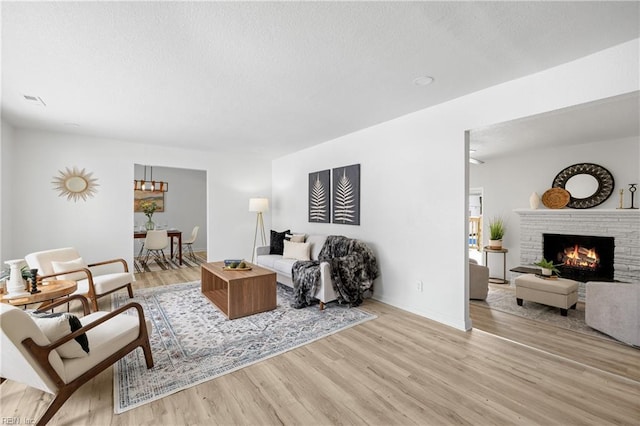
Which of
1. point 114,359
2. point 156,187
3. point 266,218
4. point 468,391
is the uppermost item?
point 156,187

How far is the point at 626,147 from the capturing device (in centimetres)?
431

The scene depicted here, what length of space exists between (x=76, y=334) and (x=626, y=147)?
6893mm

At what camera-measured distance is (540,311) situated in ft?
12.1

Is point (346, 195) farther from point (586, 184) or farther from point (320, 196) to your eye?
point (586, 184)

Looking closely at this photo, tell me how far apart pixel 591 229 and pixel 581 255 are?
1.56 ft

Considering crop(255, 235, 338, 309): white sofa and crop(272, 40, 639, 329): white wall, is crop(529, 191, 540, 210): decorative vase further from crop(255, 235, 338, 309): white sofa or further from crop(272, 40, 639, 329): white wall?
crop(255, 235, 338, 309): white sofa

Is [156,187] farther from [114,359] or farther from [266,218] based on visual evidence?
[114,359]

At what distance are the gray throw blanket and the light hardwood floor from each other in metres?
0.87

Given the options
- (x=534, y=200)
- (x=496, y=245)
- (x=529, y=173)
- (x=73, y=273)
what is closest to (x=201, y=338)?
(x=73, y=273)

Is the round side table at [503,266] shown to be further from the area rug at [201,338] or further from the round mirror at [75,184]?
the round mirror at [75,184]

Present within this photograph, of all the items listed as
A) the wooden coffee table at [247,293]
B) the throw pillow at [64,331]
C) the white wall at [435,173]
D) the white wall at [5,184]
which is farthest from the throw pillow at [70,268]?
the white wall at [435,173]

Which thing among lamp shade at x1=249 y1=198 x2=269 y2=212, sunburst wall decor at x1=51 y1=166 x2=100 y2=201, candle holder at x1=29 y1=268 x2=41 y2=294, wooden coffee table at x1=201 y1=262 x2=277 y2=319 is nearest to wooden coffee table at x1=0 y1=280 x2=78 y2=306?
candle holder at x1=29 y1=268 x2=41 y2=294

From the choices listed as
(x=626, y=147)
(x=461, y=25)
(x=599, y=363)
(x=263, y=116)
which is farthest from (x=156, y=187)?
(x=626, y=147)

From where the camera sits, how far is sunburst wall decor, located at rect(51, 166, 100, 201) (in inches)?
181
